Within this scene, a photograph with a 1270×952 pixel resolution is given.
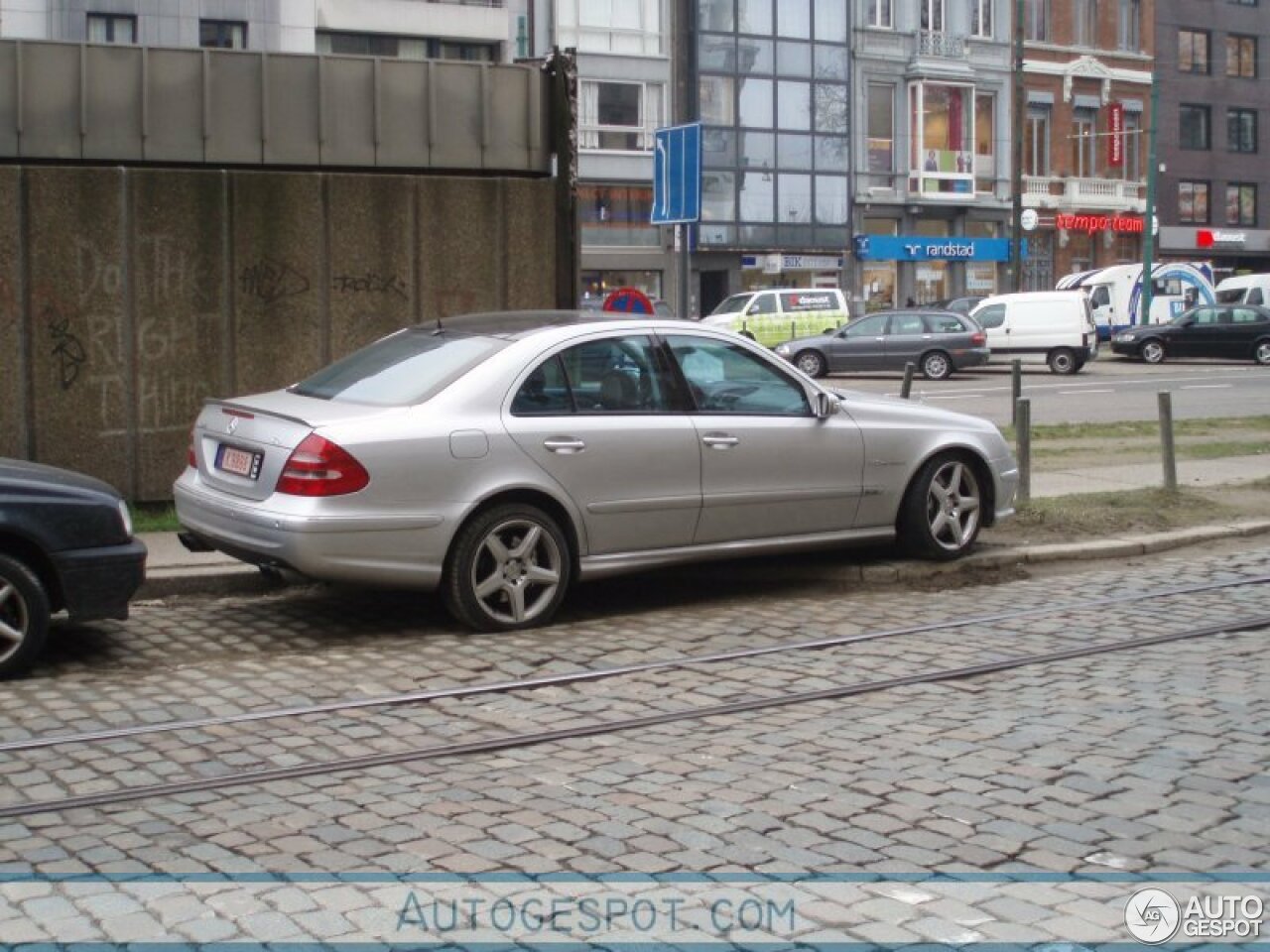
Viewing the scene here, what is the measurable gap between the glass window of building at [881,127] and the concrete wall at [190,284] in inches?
1727

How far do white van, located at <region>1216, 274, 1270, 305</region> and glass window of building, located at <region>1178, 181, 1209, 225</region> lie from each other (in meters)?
12.6

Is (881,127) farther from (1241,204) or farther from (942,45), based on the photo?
(1241,204)

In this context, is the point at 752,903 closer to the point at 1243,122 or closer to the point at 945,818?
the point at 945,818

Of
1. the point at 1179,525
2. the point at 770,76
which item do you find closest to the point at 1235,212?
the point at 770,76

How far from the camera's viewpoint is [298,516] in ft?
26.0

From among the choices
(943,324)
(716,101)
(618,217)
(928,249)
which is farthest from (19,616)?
(928,249)

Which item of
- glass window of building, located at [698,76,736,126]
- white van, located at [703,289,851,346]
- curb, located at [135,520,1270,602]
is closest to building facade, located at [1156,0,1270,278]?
glass window of building, located at [698,76,736,126]

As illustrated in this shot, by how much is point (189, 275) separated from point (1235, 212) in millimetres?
62575

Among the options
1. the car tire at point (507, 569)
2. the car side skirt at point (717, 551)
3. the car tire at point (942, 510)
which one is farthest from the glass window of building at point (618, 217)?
the car tire at point (507, 569)

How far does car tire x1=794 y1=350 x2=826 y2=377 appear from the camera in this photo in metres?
34.4

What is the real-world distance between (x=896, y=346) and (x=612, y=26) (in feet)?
63.1

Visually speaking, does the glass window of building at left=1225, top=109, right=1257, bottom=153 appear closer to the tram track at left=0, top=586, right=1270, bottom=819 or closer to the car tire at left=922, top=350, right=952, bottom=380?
the car tire at left=922, top=350, right=952, bottom=380

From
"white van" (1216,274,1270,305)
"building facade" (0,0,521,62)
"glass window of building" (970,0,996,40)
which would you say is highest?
"glass window of building" (970,0,996,40)

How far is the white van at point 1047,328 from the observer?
37406 millimetres
